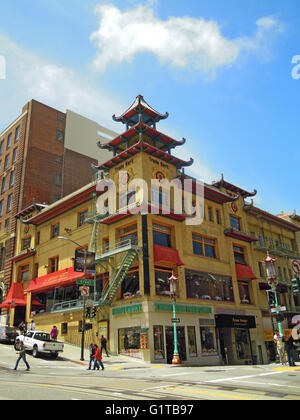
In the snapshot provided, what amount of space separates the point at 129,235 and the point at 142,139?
9.73 m

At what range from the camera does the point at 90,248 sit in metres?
35.2

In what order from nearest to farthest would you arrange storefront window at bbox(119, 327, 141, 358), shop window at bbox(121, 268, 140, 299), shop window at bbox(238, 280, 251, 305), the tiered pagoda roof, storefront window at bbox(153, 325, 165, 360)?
storefront window at bbox(153, 325, 165, 360), storefront window at bbox(119, 327, 141, 358), shop window at bbox(121, 268, 140, 299), the tiered pagoda roof, shop window at bbox(238, 280, 251, 305)

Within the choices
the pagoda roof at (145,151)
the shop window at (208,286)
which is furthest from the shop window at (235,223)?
the pagoda roof at (145,151)

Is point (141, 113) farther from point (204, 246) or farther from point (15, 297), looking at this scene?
point (15, 297)

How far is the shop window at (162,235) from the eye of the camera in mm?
32263

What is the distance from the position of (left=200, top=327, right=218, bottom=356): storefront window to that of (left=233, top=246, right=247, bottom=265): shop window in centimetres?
1037

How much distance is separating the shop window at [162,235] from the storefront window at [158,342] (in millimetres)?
7346

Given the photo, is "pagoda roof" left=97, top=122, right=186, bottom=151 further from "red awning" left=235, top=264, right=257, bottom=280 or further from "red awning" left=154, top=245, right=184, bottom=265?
"red awning" left=235, top=264, right=257, bottom=280

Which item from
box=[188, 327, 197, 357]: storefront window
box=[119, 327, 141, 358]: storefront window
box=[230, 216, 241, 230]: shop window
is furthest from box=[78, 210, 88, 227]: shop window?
box=[230, 216, 241, 230]: shop window

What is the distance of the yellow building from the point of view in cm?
3005

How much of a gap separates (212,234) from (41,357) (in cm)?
2057

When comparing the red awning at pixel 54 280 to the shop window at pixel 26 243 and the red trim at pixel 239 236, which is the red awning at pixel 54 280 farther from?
the red trim at pixel 239 236

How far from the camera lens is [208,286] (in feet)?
116
